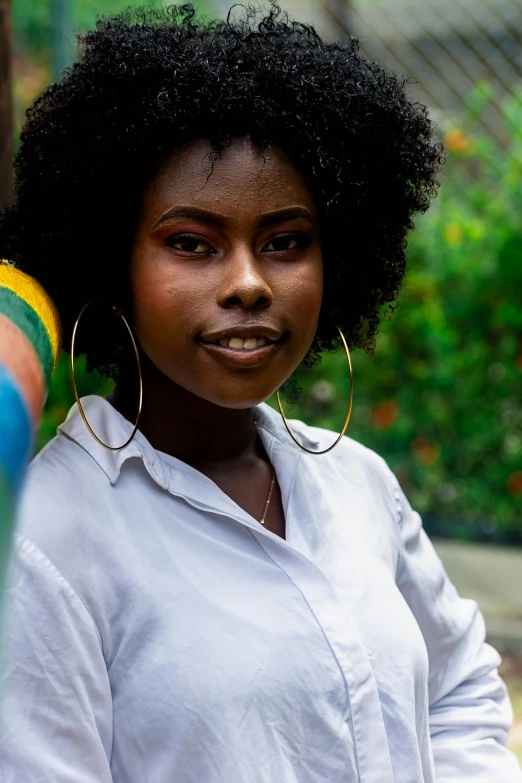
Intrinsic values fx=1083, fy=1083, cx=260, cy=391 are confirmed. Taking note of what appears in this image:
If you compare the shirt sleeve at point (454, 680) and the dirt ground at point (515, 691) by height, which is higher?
the shirt sleeve at point (454, 680)

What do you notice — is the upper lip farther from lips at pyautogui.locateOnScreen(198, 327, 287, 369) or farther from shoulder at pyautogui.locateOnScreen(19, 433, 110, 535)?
shoulder at pyautogui.locateOnScreen(19, 433, 110, 535)

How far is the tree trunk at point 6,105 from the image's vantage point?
2.31 m

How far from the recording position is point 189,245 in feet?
5.32

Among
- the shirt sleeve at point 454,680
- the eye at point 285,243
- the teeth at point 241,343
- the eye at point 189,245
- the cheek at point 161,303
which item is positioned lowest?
the shirt sleeve at point 454,680

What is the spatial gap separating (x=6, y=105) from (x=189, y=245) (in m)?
0.99

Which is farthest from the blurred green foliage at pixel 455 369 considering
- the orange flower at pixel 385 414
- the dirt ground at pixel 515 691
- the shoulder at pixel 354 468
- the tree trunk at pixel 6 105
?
the shoulder at pixel 354 468

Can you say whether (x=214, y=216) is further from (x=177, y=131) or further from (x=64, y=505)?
(x=64, y=505)

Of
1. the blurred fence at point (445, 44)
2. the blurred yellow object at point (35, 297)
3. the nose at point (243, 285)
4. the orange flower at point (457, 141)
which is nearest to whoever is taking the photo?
the blurred yellow object at point (35, 297)

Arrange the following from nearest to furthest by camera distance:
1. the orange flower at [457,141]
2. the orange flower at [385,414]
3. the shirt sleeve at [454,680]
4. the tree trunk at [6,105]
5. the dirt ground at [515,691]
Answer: the shirt sleeve at [454,680] → the tree trunk at [6,105] → the dirt ground at [515,691] → the orange flower at [385,414] → the orange flower at [457,141]

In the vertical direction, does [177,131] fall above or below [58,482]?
above

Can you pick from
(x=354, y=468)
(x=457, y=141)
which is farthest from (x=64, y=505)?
(x=457, y=141)

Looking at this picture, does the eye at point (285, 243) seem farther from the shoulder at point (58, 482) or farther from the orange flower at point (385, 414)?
the orange flower at point (385, 414)

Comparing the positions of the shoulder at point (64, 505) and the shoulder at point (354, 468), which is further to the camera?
the shoulder at point (354, 468)

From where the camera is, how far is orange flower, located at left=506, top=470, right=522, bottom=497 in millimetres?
4992
